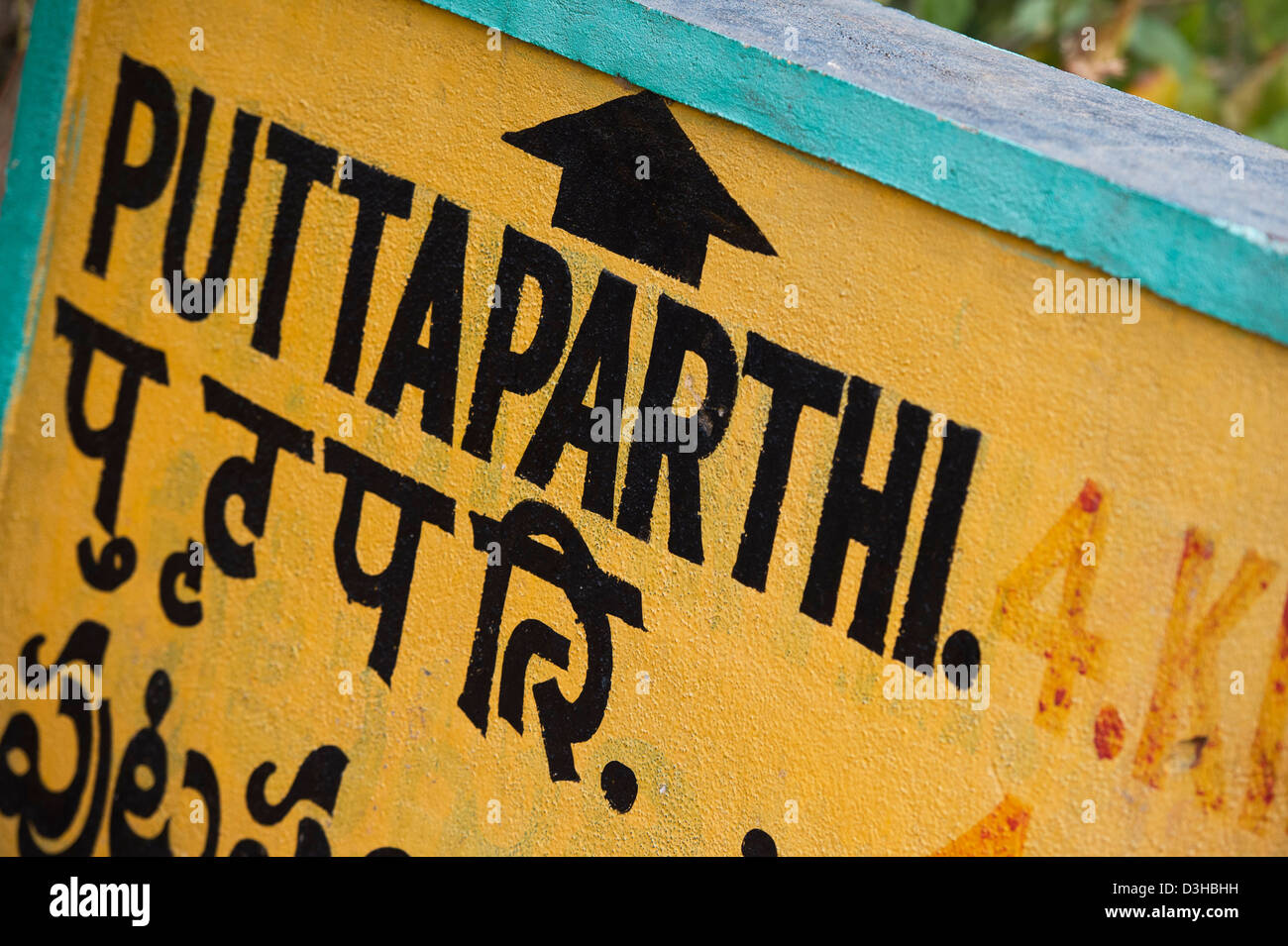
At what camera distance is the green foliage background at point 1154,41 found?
3.89m

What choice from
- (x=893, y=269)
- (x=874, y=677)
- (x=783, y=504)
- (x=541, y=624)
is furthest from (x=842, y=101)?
(x=541, y=624)

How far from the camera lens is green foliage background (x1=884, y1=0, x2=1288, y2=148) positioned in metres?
3.89

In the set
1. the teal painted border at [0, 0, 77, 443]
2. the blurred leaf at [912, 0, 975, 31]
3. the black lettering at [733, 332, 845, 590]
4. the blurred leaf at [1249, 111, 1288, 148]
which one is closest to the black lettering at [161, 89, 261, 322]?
the teal painted border at [0, 0, 77, 443]

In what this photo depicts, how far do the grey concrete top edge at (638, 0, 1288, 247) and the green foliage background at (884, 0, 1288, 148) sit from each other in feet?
4.32

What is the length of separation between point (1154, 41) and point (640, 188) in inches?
124

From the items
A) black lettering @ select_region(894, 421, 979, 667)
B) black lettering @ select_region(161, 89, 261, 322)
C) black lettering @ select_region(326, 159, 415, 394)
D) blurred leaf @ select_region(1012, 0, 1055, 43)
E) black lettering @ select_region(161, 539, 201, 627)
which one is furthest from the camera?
blurred leaf @ select_region(1012, 0, 1055, 43)

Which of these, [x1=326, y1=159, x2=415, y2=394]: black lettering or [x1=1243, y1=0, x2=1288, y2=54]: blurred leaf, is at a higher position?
[x1=1243, y1=0, x2=1288, y2=54]: blurred leaf

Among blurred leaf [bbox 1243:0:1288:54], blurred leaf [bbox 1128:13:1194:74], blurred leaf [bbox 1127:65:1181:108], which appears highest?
blurred leaf [bbox 1128:13:1194:74]

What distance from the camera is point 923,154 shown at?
5.58 ft

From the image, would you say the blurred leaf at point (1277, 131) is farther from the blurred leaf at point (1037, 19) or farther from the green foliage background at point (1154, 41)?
the blurred leaf at point (1037, 19)

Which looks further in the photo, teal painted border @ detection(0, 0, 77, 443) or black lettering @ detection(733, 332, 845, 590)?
teal painted border @ detection(0, 0, 77, 443)

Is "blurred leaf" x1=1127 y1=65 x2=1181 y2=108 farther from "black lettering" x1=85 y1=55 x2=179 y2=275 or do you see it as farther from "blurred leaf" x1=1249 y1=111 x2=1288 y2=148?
"black lettering" x1=85 y1=55 x2=179 y2=275

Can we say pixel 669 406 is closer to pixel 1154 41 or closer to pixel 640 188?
pixel 640 188

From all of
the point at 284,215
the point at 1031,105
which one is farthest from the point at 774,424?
the point at 284,215
